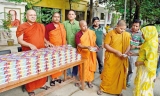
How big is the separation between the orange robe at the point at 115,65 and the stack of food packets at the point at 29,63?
71cm

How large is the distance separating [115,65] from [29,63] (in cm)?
158

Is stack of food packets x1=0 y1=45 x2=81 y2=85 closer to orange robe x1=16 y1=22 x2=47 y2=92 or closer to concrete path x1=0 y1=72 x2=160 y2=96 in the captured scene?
orange robe x1=16 y1=22 x2=47 y2=92

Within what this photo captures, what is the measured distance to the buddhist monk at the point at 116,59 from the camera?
2.89 meters

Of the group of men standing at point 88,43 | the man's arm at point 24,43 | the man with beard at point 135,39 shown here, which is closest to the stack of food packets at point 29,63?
the man's arm at point 24,43

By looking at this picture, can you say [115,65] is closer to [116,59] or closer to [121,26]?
[116,59]

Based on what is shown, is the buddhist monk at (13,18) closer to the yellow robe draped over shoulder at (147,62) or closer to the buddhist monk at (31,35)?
the buddhist monk at (31,35)

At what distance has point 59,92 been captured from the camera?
3289mm

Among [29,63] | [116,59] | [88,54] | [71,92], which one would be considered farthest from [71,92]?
[29,63]

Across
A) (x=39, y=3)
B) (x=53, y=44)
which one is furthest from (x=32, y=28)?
(x=39, y=3)

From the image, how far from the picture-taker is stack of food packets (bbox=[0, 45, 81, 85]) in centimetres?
198

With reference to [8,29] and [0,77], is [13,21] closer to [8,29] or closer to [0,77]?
[8,29]

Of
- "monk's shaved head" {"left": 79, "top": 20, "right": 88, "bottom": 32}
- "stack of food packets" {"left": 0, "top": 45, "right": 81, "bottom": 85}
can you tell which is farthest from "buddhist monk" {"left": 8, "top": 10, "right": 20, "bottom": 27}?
"stack of food packets" {"left": 0, "top": 45, "right": 81, "bottom": 85}

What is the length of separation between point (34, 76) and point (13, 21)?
7.12 metres

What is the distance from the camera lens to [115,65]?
3008 mm
